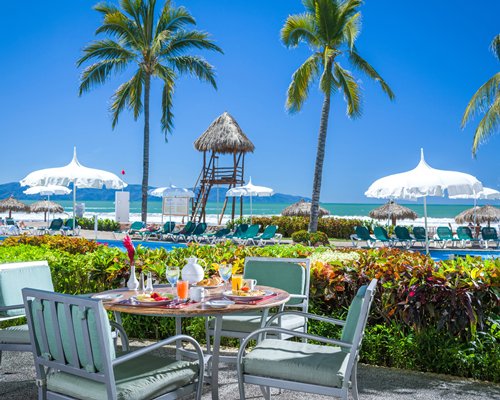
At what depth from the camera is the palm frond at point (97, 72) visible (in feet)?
70.9

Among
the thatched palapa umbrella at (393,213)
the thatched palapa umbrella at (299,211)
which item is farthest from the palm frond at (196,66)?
the thatched palapa umbrella at (393,213)

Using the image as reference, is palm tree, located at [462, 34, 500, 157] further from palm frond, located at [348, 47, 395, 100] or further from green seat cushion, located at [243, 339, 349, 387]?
green seat cushion, located at [243, 339, 349, 387]

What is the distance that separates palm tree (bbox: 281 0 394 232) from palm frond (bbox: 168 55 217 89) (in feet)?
17.6

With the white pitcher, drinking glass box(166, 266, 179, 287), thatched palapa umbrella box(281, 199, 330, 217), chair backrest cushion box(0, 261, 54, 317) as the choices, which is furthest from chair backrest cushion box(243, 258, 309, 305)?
thatched palapa umbrella box(281, 199, 330, 217)

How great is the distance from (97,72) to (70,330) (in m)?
20.6

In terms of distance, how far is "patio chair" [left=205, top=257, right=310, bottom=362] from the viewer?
4062mm

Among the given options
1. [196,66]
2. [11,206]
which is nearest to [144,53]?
[196,66]

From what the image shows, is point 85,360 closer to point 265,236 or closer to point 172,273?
point 172,273

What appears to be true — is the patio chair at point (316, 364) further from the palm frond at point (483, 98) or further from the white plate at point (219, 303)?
the palm frond at point (483, 98)

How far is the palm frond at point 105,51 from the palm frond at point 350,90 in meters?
9.00

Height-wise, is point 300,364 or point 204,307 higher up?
point 204,307

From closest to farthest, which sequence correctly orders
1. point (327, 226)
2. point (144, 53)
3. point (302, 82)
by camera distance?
point (302, 82) < point (144, 53) < point (327, 226)

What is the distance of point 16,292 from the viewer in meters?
3.85

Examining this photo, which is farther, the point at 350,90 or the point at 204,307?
the point at 350,90
